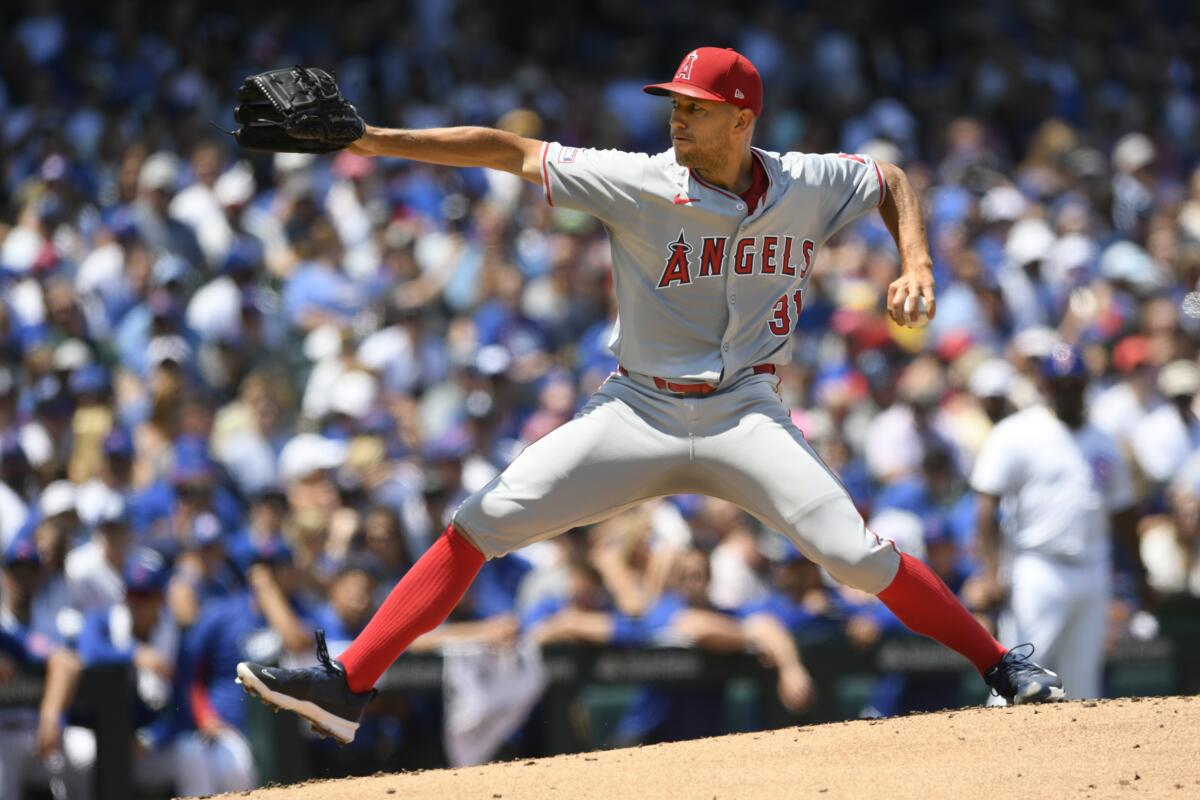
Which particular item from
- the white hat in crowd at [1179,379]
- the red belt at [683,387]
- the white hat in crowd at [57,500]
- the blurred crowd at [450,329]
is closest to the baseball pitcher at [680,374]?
the red belt at [683,387]

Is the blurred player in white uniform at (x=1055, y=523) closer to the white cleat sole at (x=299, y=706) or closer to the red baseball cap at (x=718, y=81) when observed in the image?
the red baseball cap at (x=718, y=81)

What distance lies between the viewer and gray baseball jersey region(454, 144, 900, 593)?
15.0 feet

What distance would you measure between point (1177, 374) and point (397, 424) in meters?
4.16

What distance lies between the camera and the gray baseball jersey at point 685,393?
458cm

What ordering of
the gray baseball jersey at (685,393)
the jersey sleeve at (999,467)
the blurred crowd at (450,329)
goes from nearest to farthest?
the gray baseball jersey at (685,393), the blurred crowd at (450,329), the jersey sleeve at (999,467)

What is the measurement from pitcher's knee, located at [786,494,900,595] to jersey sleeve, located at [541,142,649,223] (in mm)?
887

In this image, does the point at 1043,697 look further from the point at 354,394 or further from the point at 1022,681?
the point at 354,394

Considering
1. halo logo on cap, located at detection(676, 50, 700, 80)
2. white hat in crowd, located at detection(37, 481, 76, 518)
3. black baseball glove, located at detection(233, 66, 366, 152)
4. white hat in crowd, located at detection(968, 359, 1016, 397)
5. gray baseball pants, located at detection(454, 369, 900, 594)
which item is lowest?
white hat in crowd, located at detection(37, 481, 76, 518)

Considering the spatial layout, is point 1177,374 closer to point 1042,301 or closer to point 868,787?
point 1042,301

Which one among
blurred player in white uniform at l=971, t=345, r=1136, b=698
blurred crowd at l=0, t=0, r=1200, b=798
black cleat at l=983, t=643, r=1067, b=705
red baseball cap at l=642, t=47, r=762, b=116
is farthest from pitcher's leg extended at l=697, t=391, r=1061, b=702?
blurred player in white uniform at l=971, t=345, r=1136, b=698

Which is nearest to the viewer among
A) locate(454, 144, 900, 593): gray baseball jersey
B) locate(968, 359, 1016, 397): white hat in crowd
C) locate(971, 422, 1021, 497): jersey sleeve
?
locate(454, 144, 900, 593): gray baseball jersey

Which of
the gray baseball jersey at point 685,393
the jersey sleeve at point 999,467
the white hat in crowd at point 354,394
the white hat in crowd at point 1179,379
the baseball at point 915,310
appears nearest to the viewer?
the baseball at point 915,310

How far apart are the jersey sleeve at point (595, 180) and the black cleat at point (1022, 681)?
62.3 inches

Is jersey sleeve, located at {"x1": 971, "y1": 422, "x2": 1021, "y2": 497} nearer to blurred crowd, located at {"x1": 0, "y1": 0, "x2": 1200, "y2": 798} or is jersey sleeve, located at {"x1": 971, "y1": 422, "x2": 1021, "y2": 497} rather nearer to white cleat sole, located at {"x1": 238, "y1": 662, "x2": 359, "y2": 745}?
blurred crowd, located at {"x1": 0, "y1": 0, "x2": 1200, "y2": 798}
